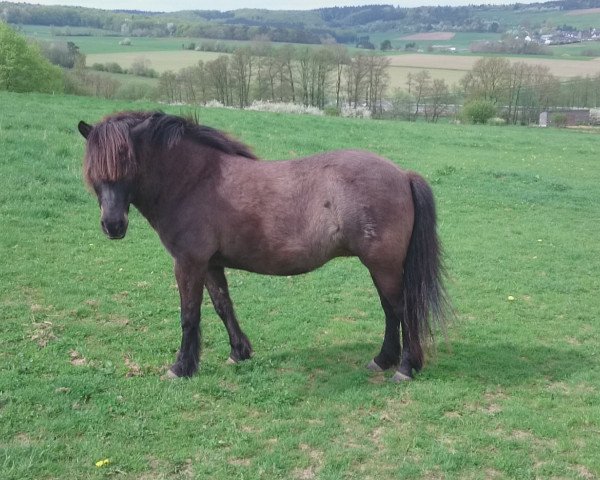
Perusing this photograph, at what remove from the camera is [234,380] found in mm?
5504

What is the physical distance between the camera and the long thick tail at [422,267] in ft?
17.8

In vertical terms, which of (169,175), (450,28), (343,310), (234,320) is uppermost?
(450,28)

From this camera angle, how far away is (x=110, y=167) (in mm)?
5035

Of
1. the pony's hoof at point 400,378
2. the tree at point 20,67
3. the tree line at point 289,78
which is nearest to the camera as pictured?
the pony's hoof at point 400,378

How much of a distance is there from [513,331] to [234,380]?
3.34m

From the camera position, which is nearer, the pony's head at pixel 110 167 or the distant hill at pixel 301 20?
the pony's head at pixel 110 167

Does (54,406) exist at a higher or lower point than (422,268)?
lower

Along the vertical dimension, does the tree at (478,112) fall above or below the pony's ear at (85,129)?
below

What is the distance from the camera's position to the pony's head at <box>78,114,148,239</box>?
5.05 metres

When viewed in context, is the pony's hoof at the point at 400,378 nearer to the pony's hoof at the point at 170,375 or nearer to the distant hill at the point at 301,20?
the pony's hoof at the point at 170,375

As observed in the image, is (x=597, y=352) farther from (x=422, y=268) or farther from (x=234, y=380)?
(x=234, y=380)

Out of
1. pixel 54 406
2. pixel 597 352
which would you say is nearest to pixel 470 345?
pixel 597 352

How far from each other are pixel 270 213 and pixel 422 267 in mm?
1454

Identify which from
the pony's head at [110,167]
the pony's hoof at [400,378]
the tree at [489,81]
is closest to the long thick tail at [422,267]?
the pony's hoof at [400,378]
